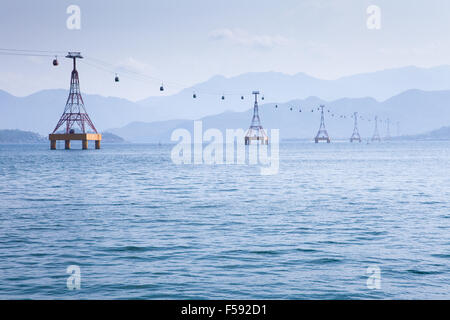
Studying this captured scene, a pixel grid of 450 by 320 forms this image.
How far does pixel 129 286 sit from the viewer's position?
15.9 meters

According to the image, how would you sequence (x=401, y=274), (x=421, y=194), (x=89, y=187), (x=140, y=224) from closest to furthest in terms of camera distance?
1. (x=401, y=274)
2. (x=140, y=224)
3. (x=421, y=194)
4. (x=89, y=187)

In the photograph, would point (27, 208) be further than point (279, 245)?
Yes

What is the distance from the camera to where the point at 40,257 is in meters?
19.7
